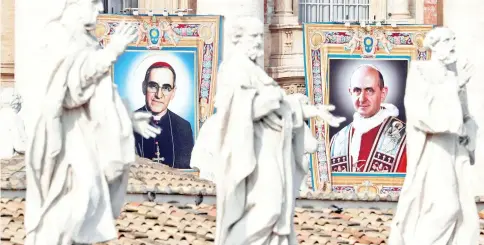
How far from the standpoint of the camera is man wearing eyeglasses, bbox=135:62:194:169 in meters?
40.3

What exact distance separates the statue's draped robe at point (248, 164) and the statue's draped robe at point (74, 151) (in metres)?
1.44

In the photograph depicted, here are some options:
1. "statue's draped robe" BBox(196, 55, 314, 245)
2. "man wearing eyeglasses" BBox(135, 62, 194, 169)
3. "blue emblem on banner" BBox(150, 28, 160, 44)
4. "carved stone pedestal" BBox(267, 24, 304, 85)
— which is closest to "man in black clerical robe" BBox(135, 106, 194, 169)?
"man wearing eyeglasses" BBox(135, 62, 194, 169)

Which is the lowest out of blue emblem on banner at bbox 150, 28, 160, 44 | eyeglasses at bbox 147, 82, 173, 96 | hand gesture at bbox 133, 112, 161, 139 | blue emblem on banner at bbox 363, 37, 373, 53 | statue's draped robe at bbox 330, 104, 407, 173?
statue's draped robe at bbox 330, 104, 407, 173

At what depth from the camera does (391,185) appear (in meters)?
41.3

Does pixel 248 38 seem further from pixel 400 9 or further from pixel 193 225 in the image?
pixel 400 9

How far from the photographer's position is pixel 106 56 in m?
21.5

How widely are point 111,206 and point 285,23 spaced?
25554 mm

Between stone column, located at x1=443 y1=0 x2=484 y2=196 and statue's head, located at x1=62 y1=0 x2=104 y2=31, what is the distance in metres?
23.0

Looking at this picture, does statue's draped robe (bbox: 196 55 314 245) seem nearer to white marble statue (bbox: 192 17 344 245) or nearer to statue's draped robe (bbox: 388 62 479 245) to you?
white marble statue (bbox: 192 17 344 245)

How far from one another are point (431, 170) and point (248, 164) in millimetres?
2891

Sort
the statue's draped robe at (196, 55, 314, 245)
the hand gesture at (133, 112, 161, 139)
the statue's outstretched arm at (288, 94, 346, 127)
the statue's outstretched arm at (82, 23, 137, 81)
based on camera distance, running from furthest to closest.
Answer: the statue's outstretched arm at (288, 94, 346, 127) → the statue's draped robe at (196, 55, 314, 245) → the hand gesture at (133, 112, 161, 139) → the statue's outstretched arm at (82, 23, 137, 81)

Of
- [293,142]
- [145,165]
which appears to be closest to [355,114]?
[145,165]

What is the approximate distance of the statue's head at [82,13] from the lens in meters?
22.0

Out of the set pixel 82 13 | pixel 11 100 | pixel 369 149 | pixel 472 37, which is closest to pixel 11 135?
pixel 11 100
